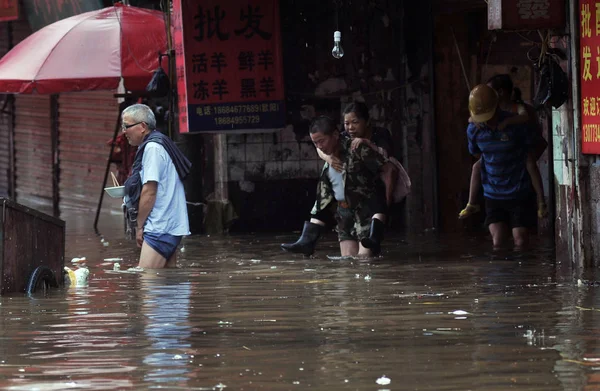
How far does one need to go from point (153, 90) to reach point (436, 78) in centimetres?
324

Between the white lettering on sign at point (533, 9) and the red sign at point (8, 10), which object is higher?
the red sign at point (8, 10)

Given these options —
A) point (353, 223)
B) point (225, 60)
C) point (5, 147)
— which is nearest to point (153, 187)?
point (353, 223)

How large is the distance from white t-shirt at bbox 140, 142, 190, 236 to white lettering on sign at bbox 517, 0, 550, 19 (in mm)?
2906

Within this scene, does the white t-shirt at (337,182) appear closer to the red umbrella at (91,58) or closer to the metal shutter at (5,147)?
the red umbrella at (91,58)

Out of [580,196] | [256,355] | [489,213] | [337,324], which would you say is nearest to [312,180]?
Answer: [489,213]

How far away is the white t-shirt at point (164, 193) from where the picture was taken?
10.8m

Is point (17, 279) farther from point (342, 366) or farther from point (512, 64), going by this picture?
point (512, 64)

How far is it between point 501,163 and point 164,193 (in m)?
3.44

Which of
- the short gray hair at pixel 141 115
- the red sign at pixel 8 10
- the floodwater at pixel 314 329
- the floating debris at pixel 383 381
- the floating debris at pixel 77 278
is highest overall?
the red sign at pixel 8 10

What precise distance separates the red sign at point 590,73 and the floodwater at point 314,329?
3.64 ft

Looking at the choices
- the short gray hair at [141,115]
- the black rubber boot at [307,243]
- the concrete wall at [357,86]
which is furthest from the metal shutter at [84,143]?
the short gray hair at [141,115]

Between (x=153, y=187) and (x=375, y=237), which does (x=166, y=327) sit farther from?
(x=375, y=237)

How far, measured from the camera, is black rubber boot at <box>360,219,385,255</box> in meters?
12.3

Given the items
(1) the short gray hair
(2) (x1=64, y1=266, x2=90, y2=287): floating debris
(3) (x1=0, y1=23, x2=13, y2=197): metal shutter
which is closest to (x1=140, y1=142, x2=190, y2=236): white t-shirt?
(1) the short gray hair
